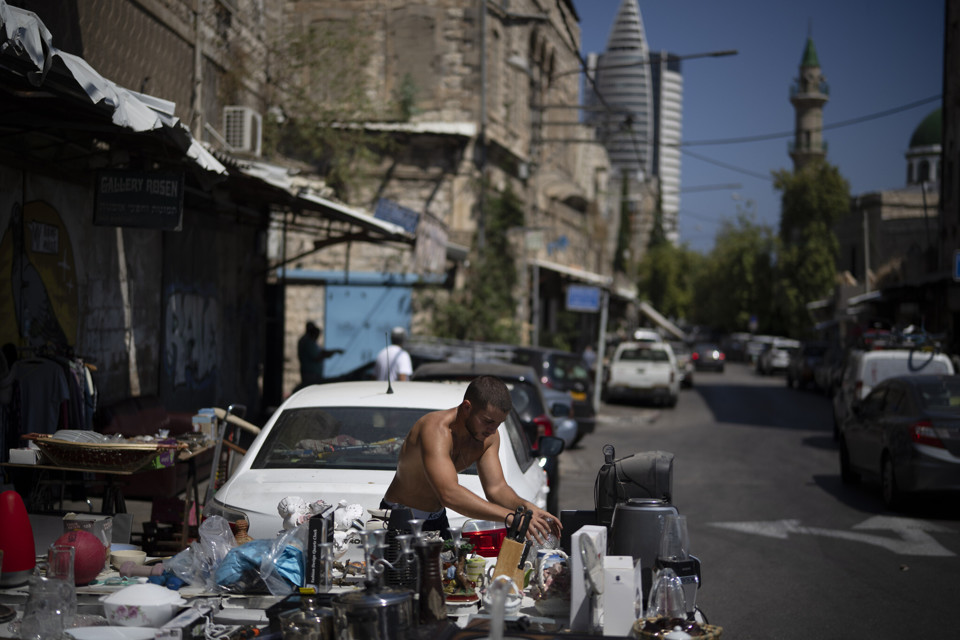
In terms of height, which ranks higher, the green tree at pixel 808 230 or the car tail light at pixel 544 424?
the green tree at pixel 808 230

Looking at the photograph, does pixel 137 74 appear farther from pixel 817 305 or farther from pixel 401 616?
pixel 817 305

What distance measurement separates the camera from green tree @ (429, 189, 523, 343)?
2289 cm

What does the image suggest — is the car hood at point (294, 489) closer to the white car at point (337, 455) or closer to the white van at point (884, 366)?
the white car at point (337, 455)

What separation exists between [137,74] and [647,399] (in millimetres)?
21731

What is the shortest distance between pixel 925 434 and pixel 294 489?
8213 millimetres

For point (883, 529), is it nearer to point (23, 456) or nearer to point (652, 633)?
point (652, 633)

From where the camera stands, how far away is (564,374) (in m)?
19.6

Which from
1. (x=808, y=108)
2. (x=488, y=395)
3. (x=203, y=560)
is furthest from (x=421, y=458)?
(x=808, y=108)

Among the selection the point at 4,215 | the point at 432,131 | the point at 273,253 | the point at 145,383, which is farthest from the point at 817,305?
the point at 4,215

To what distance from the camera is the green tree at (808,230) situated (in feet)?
206

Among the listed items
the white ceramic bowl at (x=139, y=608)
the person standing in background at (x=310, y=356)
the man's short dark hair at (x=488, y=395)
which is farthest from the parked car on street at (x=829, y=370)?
the white ceramic bowl at (x=139, y=608)

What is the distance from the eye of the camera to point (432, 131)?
77.5 feet

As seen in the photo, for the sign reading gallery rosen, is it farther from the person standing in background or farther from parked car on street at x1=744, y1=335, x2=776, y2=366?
parked car on street at x1=744, y1=335, x2=776, y2=366

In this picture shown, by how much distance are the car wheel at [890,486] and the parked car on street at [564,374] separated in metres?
6.76
